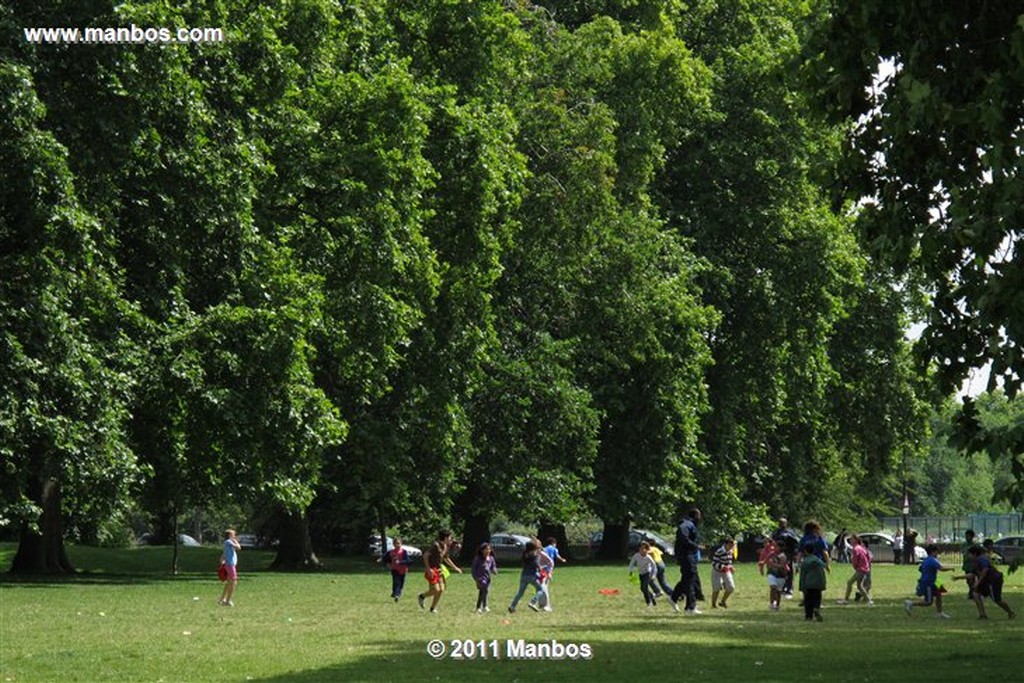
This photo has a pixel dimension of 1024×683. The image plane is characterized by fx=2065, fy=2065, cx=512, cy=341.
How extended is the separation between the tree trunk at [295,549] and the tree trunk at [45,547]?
8.19m

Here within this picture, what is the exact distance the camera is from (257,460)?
4062cm

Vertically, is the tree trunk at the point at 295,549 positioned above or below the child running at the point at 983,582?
above

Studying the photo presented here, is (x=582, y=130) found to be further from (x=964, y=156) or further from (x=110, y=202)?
(x=964, y=156)

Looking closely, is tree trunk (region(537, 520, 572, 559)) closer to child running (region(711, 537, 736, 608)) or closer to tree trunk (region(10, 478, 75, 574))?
tree trunk (region(10, 478, 75, 574))

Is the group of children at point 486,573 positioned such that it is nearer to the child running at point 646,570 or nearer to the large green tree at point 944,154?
the child running at point 646,570

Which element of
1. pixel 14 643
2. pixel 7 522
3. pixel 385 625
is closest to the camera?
pixel 14 643

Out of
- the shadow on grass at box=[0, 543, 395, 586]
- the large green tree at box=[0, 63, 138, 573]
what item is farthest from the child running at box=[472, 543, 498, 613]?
the shadow on grass at box=[0, 543, 395, 586]

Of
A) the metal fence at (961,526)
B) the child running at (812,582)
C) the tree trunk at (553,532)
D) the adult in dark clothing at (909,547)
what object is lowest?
the child running at (812,582)

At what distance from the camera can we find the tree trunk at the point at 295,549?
56250 mm

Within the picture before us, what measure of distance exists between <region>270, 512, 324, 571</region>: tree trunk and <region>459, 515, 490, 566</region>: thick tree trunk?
447 centimetres

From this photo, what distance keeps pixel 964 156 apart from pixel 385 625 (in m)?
14.8

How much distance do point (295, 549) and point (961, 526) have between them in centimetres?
7171

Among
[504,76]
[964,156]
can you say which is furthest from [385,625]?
[504,76]

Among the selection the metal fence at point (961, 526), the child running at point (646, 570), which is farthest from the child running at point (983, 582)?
the metal fence at point (961, 526)
